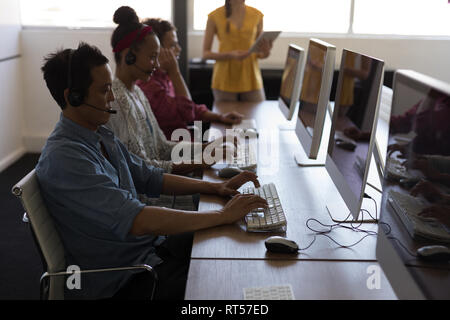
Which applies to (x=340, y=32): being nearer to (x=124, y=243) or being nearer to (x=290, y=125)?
(x=290, y=125)

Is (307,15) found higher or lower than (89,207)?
higher

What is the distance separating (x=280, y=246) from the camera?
4.76 ft

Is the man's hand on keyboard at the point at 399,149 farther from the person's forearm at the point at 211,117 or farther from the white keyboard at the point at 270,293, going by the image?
the person's forearm at the point at 211,117

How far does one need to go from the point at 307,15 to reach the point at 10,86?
2.73 m

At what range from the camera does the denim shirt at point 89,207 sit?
149 centimetres

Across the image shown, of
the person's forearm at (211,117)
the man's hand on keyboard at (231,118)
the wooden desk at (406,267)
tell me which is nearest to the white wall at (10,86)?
the person's forearm at (211,117)

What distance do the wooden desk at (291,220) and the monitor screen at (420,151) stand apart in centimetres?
34

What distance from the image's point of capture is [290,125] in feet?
10.4

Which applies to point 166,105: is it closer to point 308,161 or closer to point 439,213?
point 308,161

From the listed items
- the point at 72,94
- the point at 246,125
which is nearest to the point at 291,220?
the point at 72,94

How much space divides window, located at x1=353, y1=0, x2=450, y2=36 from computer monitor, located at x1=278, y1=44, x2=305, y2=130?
2.35m

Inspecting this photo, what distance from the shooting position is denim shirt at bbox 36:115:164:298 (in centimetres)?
149

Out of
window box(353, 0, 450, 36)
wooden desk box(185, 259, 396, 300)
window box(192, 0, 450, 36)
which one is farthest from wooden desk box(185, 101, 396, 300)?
window box(353, 0, 450, 36)

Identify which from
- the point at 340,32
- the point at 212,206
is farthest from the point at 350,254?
the point at 340,32
